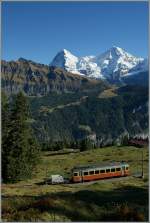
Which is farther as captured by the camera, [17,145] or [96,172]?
[96,172]

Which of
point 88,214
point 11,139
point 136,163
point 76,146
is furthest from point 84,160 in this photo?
point 88,214

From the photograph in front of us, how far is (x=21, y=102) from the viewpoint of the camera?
58.5m

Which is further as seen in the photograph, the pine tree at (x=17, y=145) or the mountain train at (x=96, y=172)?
the mountain train at (x=96, y=172)

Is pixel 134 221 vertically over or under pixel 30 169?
over

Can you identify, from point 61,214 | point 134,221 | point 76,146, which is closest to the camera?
point 134,221

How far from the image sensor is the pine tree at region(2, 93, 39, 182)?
58.4 m

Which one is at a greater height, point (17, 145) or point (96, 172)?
point (17, 145)

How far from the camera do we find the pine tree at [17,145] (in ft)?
192

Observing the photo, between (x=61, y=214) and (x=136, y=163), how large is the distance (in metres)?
67.1

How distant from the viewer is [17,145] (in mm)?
60062

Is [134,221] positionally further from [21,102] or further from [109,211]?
[21,102]

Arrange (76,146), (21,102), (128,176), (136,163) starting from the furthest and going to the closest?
(76,146) → (136,163) → (128,176) → (21,102)

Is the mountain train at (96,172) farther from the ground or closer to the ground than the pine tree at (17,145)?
closer to the ground

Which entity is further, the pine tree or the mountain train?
the mountain train
